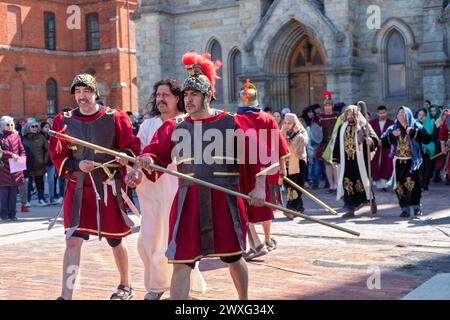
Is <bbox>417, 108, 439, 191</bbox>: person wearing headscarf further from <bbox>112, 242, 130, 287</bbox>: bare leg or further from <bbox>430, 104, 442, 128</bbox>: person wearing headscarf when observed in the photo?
<bbox>112, 242, 130, 287</bbox>: bare leg

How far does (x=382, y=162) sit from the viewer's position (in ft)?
53.2

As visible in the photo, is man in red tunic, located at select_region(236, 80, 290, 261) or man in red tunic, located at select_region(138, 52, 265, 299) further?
man in red tunic, located at select_region(236, 80, 290, 261)

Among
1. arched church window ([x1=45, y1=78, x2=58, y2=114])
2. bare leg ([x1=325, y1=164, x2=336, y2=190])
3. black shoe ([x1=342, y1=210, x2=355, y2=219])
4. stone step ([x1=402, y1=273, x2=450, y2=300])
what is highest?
arched church window ([x1=45, y1=78, x2=58, y2=114])

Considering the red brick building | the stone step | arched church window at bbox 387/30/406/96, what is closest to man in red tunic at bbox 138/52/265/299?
the stone step

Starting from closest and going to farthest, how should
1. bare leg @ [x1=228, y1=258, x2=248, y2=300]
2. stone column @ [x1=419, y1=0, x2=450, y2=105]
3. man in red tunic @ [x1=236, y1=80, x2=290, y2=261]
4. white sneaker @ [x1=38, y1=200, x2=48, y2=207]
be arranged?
bare leg @ [x1=228, y1=258, x2=248, y2=300] → man in red tunic @ [x1=236, y1=80, x2=290, y2=261] → white sneaker @ [x1=38, y1=200, x2=48, y2=207] → stone column @ [x1=419, y1=0, x2=450, y2=105]

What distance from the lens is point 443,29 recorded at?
63.2 ft

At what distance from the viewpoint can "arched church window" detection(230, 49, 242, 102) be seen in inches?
936

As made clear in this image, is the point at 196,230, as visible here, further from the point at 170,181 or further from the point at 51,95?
the point at 51,95

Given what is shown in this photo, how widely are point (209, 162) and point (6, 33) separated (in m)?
35.2

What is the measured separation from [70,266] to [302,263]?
3102 millimetres

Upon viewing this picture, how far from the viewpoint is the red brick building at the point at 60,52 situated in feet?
127

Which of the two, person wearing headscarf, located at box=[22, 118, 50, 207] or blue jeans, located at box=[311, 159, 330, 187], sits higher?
person wearing headscarf, located at box=[22, 118, 50, 207]
